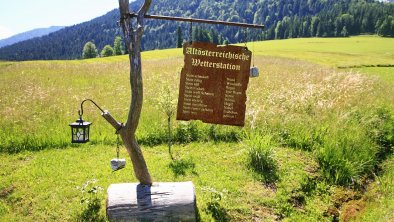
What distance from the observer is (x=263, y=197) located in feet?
24.5

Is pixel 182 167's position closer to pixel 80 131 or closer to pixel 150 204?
pixel 150 204

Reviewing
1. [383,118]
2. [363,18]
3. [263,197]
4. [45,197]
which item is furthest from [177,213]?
[363,18]

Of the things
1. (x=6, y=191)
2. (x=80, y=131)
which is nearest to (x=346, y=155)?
(x=80, y=131)

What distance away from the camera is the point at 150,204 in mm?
6191

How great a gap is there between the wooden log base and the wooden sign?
4.80 ft

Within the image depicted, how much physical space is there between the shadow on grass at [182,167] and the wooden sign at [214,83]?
238 cm

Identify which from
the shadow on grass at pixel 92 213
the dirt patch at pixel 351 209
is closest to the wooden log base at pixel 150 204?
the shadow on grass at pixel 92 213

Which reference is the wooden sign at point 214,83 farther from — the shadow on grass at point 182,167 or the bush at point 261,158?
the bush at point 261,158

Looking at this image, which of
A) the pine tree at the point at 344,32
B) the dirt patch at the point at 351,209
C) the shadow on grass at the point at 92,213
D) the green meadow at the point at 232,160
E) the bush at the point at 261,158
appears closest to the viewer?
the shadow on grass at the point at 92,213

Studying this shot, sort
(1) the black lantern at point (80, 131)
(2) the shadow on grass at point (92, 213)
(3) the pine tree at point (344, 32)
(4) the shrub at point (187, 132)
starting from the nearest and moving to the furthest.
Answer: (1) the black lantern at point (80, 131)
(2) the shadow on grass at point (92, 213)
(4) the shrub at point (187, 132)
(3) the pine tree at point (344, 32)

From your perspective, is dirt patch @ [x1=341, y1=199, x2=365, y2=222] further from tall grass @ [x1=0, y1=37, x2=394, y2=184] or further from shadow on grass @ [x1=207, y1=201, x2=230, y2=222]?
shadow on grass @ [x1=207, y1=201, x2=230, y2=222]

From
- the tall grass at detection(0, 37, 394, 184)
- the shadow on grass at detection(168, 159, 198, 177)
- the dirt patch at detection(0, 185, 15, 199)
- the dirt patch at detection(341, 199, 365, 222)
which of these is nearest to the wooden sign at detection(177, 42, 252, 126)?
the shadow on grass at detection(168, 159, 198, 177)

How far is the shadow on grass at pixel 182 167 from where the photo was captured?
8373 millimetres

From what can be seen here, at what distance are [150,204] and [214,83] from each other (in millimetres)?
2511
